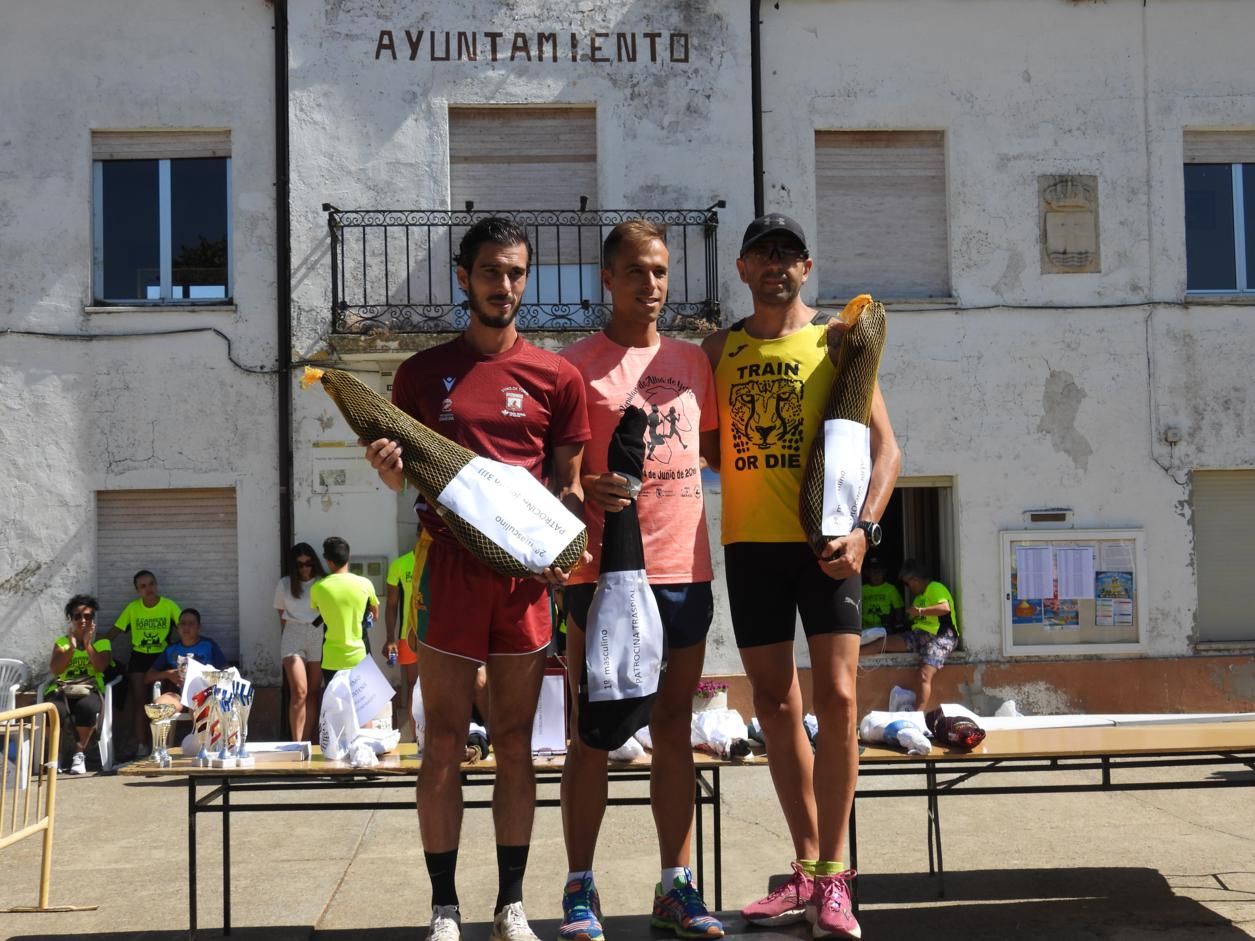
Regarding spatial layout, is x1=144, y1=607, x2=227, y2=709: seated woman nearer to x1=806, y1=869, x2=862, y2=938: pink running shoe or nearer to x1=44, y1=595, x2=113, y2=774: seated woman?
x1=44, y1=595, x2=113, y2=774: seated woman

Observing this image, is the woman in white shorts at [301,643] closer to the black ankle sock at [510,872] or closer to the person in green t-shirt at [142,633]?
the person in green t-shirt at [142,633]

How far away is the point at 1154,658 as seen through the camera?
1219cm

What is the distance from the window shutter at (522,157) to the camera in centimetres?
1223

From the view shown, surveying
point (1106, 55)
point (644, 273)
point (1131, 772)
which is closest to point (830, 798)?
point (644, 273)

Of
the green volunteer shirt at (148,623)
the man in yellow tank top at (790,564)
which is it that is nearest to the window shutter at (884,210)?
the green volunteer shirt at (148,623)

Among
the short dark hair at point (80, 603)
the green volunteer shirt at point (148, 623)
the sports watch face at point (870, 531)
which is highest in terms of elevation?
the sports watch face at point (870, 531)

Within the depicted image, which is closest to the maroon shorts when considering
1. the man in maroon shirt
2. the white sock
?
the man in maroon shirt

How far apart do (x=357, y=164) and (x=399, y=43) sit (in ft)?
3.87

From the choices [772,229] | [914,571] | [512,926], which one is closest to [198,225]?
[914,571]

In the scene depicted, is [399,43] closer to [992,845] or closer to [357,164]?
[357,164]

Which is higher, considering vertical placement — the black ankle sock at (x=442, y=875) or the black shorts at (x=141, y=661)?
the black ankle sock at (x=442, y=875)

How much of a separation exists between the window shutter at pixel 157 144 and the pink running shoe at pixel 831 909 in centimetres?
1005

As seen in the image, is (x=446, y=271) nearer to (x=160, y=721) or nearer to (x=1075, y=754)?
(x=160, y=721)

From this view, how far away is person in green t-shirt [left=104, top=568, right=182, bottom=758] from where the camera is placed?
37.1 ft
